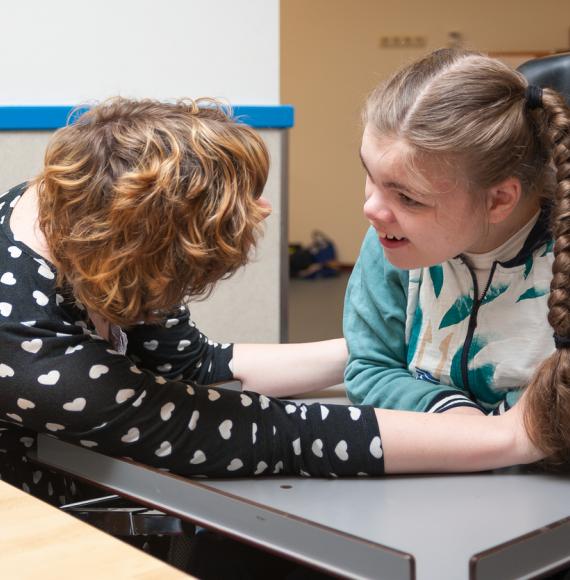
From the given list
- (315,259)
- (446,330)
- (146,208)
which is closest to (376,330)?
(446,330)

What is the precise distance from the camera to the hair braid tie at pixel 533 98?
96 cm

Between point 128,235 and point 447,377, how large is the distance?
454 millimetres

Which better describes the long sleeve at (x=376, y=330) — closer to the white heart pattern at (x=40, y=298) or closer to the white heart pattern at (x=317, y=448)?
the white heart pattern at (x=317, y=448)

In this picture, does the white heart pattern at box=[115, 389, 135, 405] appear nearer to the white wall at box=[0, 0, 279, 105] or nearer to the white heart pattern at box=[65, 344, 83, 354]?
the white heart pattern at box=[65, 344, 83, 354]

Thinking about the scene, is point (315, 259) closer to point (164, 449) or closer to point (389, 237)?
point (389, 237)

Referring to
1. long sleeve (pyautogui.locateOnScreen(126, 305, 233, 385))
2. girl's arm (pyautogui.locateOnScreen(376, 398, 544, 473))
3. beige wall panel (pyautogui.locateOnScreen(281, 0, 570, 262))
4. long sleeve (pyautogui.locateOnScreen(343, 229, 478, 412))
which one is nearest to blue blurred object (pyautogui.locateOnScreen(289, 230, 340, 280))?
beige wall panel (pyautogui.locateOnScreen(281, 0, 570, 262))

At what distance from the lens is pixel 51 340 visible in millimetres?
884

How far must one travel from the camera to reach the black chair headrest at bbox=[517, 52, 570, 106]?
3.67ft

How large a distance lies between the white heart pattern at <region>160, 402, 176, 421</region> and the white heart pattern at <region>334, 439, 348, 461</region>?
0.56ft

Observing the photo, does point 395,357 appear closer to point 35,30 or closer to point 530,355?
point 530,355

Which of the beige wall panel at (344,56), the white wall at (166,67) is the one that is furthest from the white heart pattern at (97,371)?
the beige wall panel at (344,56)

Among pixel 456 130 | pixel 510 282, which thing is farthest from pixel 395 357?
pixel 456 130

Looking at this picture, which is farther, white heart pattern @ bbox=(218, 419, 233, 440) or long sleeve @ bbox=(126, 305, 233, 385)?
long sleeve @ bbox=(126, 305, 233, 385)

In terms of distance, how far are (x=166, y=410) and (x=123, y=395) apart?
0.15 ft
